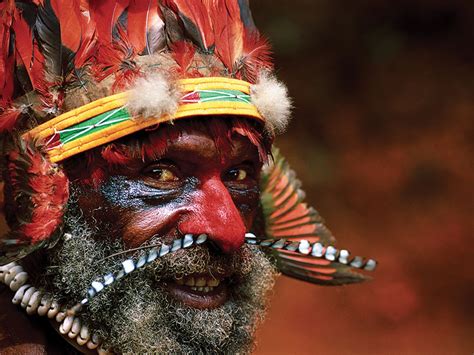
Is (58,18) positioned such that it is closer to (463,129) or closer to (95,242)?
(95,242)

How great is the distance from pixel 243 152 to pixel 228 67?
291mm

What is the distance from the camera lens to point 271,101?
273cm

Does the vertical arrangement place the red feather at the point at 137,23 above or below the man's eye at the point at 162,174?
above

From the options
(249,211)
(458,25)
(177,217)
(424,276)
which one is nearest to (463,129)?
(458,25)

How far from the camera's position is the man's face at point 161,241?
2531mm

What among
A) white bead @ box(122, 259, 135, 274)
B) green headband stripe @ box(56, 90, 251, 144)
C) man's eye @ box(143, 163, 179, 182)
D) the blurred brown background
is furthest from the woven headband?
the blurred brown background

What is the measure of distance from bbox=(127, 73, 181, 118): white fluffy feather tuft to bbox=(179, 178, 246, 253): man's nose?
11.4 inches

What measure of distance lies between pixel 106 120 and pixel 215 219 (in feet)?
1.51

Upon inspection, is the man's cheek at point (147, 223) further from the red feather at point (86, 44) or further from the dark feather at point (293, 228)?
the dark feather at point (293, 228)

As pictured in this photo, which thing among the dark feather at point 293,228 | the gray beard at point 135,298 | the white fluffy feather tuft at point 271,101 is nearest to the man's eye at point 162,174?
the gray beard at point 135,298

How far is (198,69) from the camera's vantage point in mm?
2611

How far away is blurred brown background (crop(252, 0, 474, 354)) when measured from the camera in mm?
5082

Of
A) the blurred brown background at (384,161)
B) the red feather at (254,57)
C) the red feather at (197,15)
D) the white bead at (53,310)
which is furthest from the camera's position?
the blurred brown background at (384,161)

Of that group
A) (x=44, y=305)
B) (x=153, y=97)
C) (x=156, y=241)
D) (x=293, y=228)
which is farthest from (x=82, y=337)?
(x=293, y=228)
